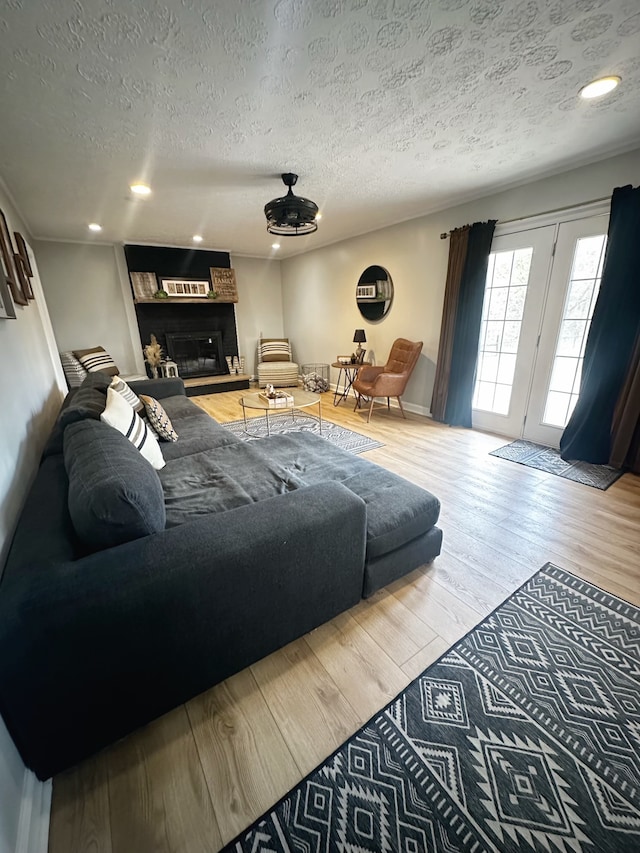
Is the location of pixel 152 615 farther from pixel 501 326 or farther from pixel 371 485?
pixel 501 326

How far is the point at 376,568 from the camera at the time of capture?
1.54 meters

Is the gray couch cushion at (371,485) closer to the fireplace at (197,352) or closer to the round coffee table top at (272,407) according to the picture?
the round coffee table top at (272,407)

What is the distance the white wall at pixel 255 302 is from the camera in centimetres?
647

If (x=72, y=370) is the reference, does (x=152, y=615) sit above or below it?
below

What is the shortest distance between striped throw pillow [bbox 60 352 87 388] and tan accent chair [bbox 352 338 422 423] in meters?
3.92

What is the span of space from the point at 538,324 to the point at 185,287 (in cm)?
526

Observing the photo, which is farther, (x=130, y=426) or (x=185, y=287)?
(x=185, y=287)

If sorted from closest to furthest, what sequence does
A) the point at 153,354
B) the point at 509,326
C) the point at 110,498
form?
the point at 110,498 < the point at 509,326 < the point at 153,354

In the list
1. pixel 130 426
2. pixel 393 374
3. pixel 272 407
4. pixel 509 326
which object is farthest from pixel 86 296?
pixel 509 326

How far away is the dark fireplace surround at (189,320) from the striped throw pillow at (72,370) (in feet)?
3.68

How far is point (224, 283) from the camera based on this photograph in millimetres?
6020

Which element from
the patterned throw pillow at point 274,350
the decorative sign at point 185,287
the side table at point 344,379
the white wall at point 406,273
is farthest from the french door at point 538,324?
the decorative sign at point 185,287

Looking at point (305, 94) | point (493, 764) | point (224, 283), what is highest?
point (305, 94)

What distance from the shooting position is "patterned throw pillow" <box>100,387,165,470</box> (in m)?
1.67
